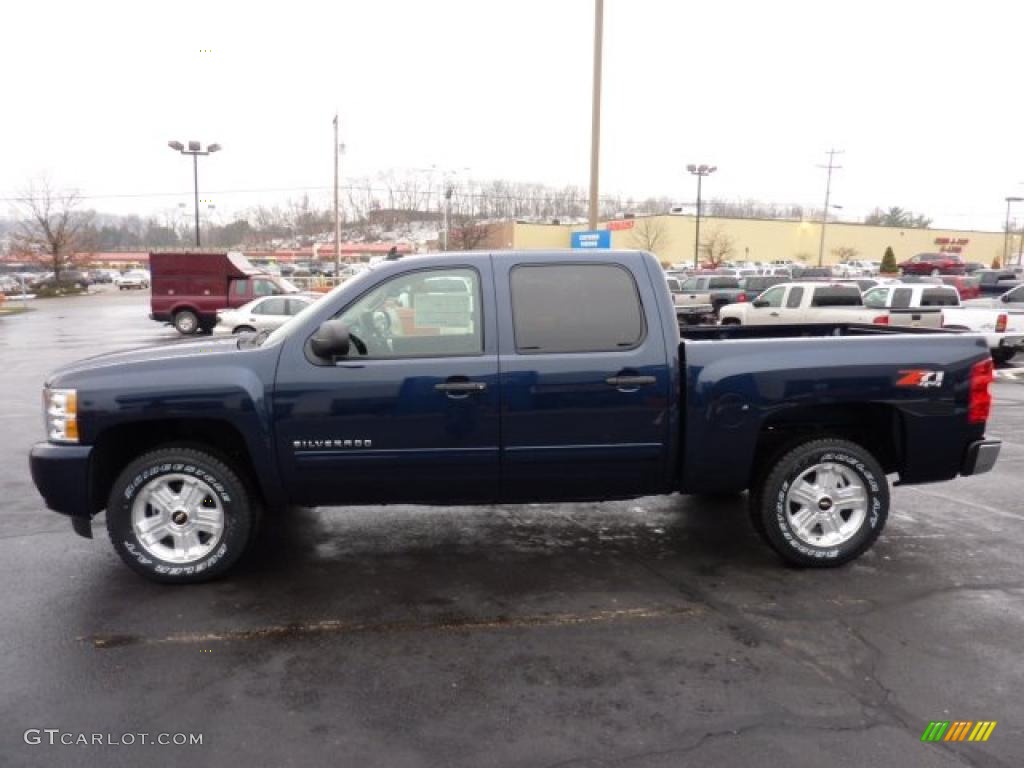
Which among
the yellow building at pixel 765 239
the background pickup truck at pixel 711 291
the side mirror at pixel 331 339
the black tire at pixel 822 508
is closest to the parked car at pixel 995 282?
the background pickup truck at pixel 711 291

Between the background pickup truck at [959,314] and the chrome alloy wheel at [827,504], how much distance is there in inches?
457

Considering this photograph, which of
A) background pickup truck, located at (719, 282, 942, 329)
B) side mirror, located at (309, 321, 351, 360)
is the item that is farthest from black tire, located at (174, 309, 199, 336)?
side mirror, located at (309, 321, 351, 360)

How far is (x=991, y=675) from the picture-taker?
11.7ft

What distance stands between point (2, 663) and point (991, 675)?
4.51 metres

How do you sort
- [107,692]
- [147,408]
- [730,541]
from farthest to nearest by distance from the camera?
[730,541]
[147,408]
[107,692]

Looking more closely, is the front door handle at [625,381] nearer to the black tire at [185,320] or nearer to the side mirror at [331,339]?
the side mirror at [331,339]

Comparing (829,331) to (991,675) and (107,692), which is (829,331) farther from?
(107,692)

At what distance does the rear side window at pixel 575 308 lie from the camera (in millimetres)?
4508

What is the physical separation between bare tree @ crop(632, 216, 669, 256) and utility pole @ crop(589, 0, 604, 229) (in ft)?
242

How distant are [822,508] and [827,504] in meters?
0.04

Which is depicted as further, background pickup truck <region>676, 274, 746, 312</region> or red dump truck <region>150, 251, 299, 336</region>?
background pickup truck <region>676, 274, 746, 312</region>

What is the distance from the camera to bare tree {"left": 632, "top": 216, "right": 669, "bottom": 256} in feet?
290

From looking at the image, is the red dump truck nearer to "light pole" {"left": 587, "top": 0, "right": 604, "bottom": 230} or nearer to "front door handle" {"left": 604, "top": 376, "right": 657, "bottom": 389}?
"light pole" {"left": 587, "top": 0, "right": 604, "bottom": 230}

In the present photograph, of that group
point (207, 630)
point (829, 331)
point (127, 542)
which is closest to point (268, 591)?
point (207, 630)
